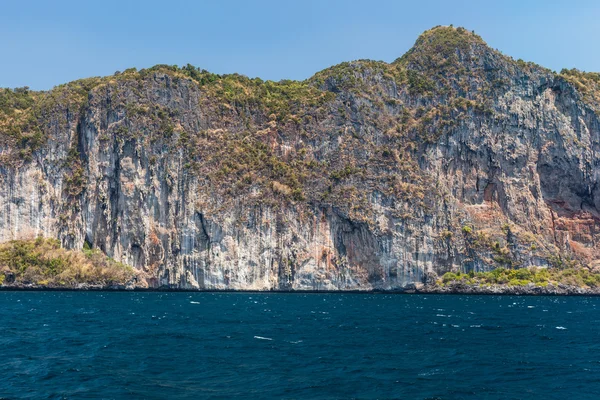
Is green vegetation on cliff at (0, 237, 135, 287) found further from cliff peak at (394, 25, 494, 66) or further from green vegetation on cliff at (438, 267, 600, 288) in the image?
cliff peak at (394, 25, 494, 66)

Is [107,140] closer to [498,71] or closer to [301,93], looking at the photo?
[301,93]

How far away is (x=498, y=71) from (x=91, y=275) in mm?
96413

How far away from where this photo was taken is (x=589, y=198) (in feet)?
407

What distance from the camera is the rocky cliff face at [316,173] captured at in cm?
11175

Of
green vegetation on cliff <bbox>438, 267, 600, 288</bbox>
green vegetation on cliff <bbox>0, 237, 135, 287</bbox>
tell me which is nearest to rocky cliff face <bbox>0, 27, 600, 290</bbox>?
green vegetation on cliff <bbox>438, 267, 600, 288</bbox>

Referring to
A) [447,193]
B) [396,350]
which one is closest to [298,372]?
[396,350]

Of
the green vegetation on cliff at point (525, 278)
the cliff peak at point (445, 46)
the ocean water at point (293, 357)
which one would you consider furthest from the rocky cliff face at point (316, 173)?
the ocean water at point (293, 357)

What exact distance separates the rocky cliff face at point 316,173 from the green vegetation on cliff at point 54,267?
4.69 m

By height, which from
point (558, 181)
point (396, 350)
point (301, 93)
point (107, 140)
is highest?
point (301, 93)

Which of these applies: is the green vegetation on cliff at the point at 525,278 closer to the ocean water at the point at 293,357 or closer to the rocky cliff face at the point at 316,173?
the rocky cliff face at the point at 316,173

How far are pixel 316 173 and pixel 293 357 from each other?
89530 millimetres

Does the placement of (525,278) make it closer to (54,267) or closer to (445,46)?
(445,46)

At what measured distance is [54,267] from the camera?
338 ft

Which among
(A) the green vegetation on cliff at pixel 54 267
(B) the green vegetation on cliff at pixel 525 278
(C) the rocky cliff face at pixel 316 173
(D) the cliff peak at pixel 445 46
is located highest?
(D) the cliff peak at pixel 445 46
